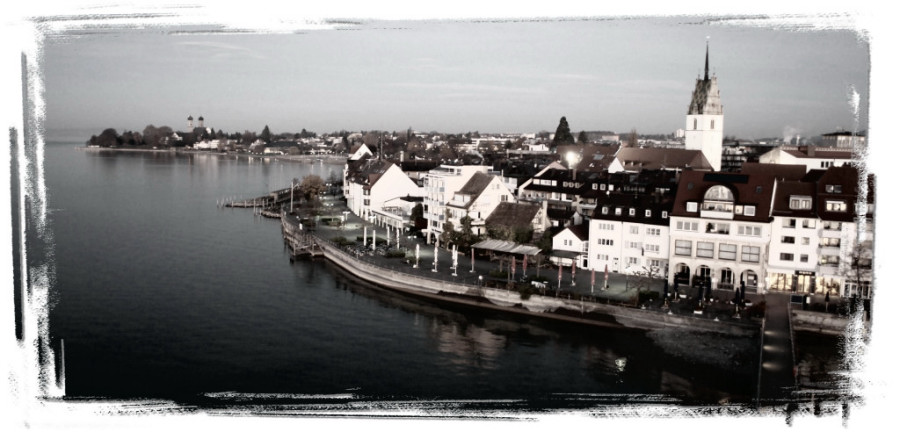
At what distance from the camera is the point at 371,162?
39.8 m

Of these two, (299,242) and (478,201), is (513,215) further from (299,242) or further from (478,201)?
(299,242)

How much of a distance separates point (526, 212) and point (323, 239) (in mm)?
7680

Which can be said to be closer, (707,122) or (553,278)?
(553,278)

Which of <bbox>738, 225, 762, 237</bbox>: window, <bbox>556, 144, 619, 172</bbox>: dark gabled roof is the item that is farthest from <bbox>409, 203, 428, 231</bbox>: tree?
<bbox>738, 225, 762, 237</bbox>: window

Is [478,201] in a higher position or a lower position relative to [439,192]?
lower

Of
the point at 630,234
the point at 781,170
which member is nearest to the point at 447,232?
the point at 630,234

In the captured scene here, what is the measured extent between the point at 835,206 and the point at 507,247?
8715 millimetres

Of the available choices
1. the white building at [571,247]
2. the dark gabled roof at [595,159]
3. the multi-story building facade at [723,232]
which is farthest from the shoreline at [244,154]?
the multi-story building facade at [723,232]

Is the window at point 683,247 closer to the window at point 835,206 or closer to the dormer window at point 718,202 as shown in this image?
the dormer window at point 718,202

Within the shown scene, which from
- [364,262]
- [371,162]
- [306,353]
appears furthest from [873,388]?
[371,162]

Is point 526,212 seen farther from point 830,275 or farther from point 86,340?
point 86,340

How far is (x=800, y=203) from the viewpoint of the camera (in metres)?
19.4

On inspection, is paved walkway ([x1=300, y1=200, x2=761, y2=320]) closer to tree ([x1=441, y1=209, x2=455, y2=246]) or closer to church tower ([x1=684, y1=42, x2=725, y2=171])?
tree ([x1=441, y1=209, x2=455, y2=246])

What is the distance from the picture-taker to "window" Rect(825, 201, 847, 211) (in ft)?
61.5
